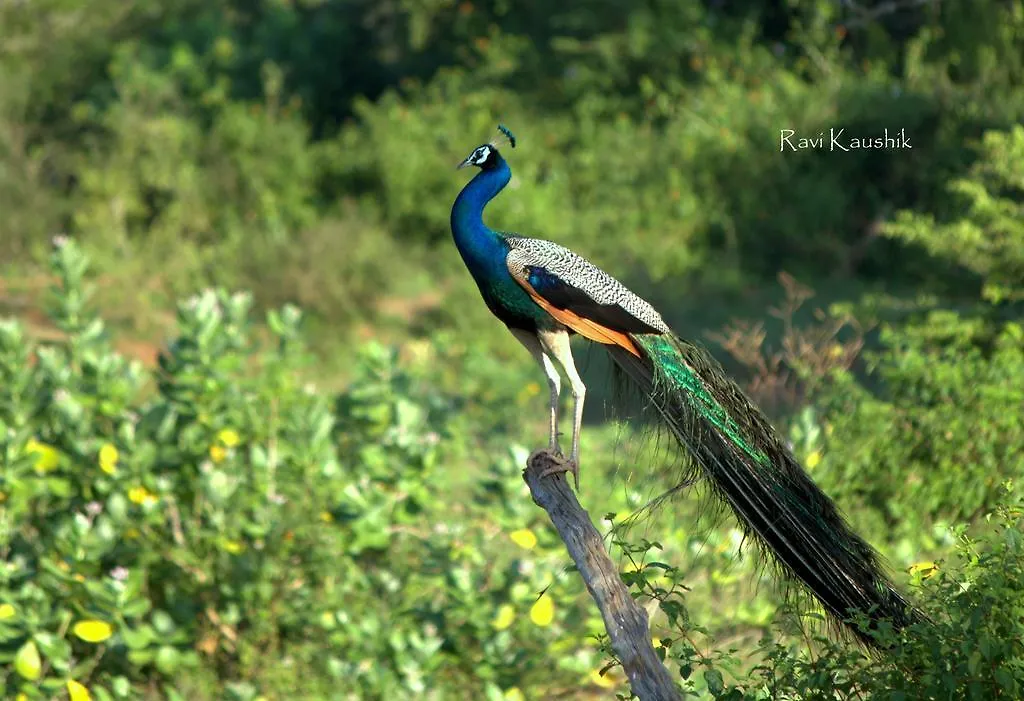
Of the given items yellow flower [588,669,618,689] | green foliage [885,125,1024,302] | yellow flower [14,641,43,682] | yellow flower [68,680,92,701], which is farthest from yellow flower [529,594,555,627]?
green foliage [885,125,1024,302]

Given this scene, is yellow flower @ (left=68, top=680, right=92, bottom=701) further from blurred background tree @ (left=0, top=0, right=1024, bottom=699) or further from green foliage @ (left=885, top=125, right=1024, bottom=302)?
green foliage @ (left=885, top=125, right=1024, bottom=302)

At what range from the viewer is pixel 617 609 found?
3.23m

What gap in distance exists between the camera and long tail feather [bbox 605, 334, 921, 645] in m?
3.51

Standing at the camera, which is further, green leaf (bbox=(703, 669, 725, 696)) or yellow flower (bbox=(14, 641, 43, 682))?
yellow flower (bbox=(14, 641, 43, 682))

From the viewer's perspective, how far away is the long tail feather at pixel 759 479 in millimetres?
3512

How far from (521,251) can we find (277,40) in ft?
37.2

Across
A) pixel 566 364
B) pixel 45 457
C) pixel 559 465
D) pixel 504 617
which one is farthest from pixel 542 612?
pixel 45 457

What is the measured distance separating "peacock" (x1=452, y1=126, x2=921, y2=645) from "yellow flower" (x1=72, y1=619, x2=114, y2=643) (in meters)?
1.69

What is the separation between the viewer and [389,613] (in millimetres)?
5203

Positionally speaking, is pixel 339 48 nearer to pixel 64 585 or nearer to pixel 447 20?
→ pixel 447 20

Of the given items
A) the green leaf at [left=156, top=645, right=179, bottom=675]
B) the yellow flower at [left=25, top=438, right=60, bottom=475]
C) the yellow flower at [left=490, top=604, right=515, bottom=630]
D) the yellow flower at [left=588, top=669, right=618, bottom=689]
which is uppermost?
the yellow flower at [left=25, top=438, right=60, bottom=475]

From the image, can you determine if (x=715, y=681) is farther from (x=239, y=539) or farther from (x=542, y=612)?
(x=239, y=539)

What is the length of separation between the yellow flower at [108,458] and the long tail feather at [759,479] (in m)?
2.03

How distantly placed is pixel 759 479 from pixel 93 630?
2332mm
